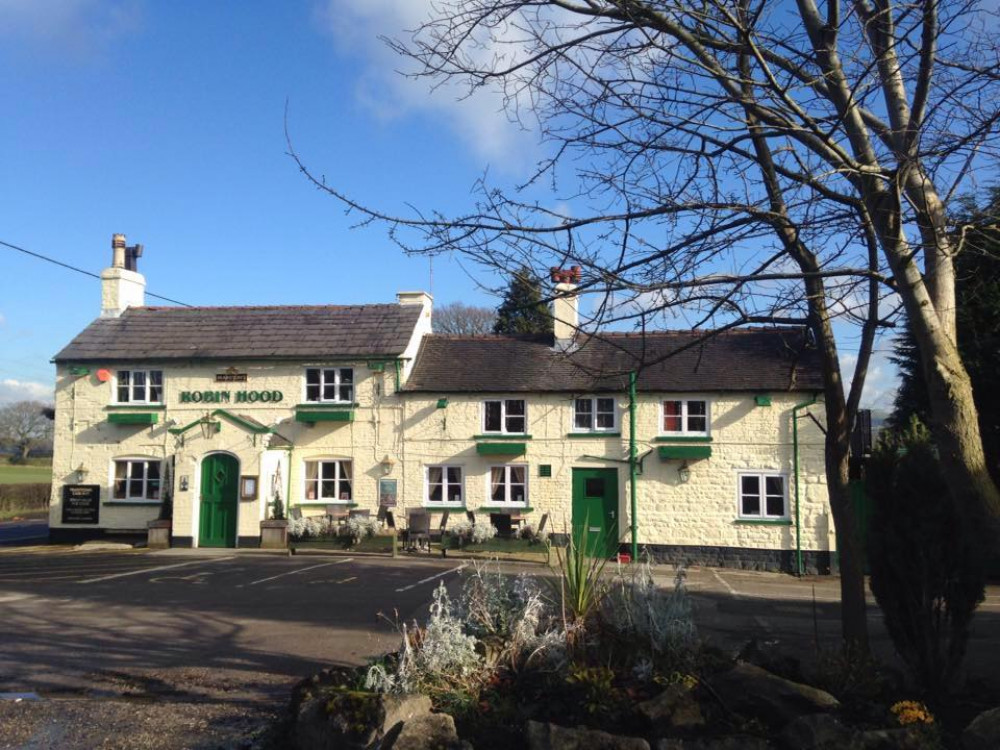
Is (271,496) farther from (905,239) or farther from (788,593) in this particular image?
(905,239)

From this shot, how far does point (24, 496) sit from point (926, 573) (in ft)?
149

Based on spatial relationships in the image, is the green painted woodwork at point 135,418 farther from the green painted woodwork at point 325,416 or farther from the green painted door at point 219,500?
the green painted woodwork at point 325,416

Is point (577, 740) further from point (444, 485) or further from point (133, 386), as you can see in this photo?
point (133, 386)

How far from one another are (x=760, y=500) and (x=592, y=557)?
15.8 meters

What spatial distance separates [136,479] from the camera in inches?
949

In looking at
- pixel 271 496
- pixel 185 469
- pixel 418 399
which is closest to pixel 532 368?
pixel 418 399

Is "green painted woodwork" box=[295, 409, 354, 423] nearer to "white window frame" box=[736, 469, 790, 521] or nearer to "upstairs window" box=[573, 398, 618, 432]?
"upstairs window" box=[573, 398, 618, 432]

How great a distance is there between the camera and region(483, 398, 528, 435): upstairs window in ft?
74.8

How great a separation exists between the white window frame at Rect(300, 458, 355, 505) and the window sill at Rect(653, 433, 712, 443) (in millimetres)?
8054

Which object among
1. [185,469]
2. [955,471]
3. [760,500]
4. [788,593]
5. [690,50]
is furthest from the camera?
[185,469]

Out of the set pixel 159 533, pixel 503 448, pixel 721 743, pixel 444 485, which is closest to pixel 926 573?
pixel 721 743

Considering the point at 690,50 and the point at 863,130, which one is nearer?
the point at 863,130

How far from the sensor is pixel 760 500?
70.3ft

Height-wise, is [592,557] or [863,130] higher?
[863,130]
